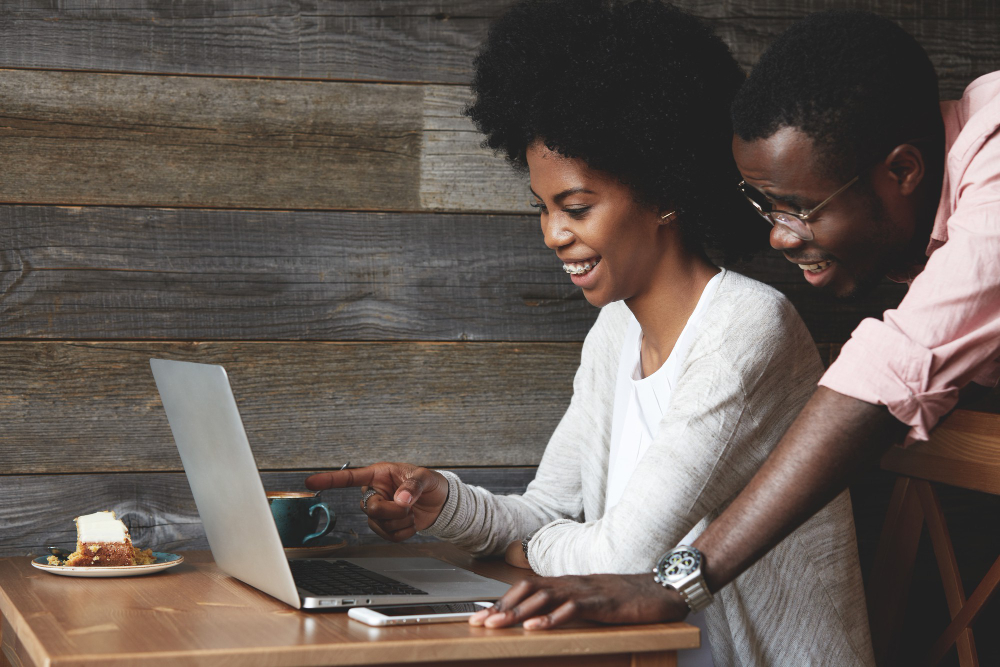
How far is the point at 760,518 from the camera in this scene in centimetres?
88

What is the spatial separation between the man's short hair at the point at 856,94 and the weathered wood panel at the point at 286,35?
26.1 inches

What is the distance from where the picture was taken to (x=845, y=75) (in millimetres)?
954

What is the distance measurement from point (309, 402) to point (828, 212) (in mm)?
875

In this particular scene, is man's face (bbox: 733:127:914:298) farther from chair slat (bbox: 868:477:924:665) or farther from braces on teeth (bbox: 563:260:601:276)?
chair slat (bbox: 868:477:924:665)

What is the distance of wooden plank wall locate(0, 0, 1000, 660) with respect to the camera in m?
1.41

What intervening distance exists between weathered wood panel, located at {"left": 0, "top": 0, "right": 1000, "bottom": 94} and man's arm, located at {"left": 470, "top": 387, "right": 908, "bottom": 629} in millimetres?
922

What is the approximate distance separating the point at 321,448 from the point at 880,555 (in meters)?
0.91

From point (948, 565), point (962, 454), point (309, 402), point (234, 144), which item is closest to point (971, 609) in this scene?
point (948, 565)

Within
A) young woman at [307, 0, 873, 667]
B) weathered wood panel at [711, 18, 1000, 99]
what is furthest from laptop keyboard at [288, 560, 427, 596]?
weathered wood panel at [711, 18, 1000, 99]

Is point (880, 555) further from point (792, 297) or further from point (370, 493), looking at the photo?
point (370, 493)

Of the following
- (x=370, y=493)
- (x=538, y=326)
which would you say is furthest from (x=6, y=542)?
(x=538, y=326)

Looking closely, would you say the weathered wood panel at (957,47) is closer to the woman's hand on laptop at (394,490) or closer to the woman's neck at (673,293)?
the woman's neck at (673,293)

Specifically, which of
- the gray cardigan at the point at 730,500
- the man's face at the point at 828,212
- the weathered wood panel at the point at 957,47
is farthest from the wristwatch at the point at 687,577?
the weathered wood panel at the point at 957,47

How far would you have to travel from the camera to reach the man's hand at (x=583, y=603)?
2.78 ft
